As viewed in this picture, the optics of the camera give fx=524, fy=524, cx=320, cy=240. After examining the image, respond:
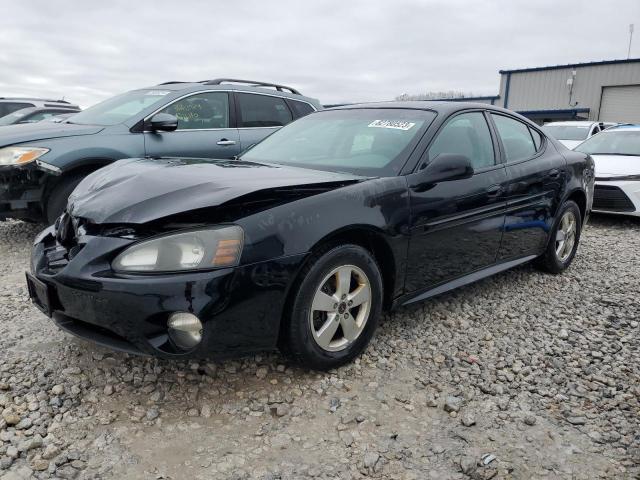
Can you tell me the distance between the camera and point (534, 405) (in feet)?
8.43

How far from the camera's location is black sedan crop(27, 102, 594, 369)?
2242mm

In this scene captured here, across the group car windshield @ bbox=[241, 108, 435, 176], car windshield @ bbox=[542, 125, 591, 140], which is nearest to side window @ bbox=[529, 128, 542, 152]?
car windshield @ bbox=[241, 108, 435, 176]

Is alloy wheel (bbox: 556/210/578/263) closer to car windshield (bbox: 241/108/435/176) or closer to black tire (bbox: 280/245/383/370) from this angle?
car windshield (bbox: 241/108/435/176)

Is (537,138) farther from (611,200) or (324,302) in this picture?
(611,200)

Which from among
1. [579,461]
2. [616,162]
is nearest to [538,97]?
[616,162]

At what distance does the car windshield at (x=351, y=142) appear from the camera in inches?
124

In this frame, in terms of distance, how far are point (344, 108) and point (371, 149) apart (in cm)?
78

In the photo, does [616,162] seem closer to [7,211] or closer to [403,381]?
[403,381]

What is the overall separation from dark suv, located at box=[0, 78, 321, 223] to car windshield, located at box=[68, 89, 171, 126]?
10 mm

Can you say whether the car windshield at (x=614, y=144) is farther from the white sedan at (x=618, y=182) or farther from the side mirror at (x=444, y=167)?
the side mirror at (x=444, y=167)

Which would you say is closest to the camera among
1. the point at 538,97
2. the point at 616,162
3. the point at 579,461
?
the point at 579,461

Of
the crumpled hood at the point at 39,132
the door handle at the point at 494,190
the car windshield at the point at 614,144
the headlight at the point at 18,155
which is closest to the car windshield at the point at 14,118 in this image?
the crumpled hood at the point at 39,132

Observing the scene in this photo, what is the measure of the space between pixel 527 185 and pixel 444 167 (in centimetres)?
117

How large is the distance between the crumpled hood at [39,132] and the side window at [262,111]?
5.43 ft
